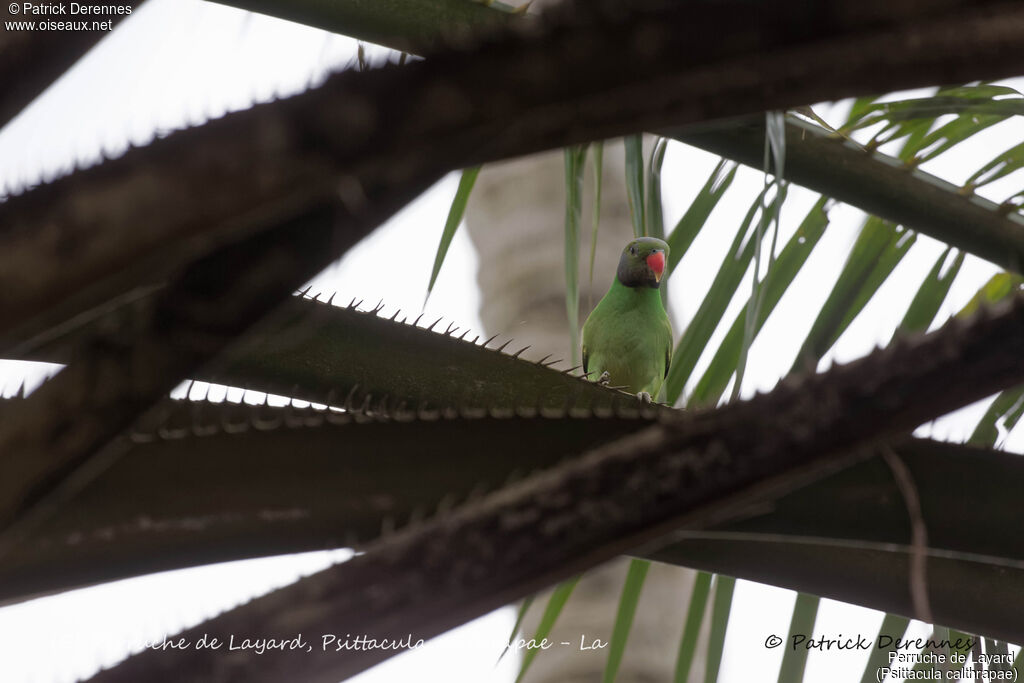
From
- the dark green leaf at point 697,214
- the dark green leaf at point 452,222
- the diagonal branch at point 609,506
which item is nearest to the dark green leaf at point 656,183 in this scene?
the dark green leaf at point 697,214

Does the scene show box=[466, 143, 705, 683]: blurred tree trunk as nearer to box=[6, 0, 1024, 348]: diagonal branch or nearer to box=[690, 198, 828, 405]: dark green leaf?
box=[690, 198, 828, 405]: dark green leaf

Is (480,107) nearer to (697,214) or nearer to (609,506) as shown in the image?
(609,506)

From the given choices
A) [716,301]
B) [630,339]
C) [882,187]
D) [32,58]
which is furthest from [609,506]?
[630,339]

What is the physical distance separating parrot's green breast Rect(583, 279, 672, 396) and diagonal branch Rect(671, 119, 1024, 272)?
1649mm

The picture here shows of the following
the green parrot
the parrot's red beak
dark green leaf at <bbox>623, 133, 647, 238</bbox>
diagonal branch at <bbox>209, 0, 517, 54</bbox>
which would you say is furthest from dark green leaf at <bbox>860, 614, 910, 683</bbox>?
the parrot's red beak

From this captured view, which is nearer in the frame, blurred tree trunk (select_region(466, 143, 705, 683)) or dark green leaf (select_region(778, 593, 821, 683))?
dark green leaf (select_region(778, 593, 821, 683))

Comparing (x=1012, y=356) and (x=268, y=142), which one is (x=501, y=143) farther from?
(x=1012, y=356)

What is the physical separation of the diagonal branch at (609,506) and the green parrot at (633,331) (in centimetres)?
217

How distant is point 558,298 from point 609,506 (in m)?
2.37

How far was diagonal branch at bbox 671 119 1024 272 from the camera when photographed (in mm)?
882

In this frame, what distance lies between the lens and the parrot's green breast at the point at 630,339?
2.60 meters

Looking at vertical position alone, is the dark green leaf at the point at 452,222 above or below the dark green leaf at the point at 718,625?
above

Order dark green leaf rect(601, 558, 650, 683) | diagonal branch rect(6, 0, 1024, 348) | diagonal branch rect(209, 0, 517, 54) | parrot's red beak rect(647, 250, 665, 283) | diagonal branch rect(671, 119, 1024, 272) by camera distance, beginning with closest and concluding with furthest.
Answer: diagonal branch rect(6, 0, 1024, 348), diagonal branch rect(209, 0, 517, 54), diagonal branch rect(671, 119, 1024, 272), dark green leaf rect(601, 558, 650, 683), parrot's red beak rect(647, 250, 665, 283)

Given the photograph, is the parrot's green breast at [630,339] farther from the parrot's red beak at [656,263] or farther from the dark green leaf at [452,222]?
the dark green leaf at [452,222]
